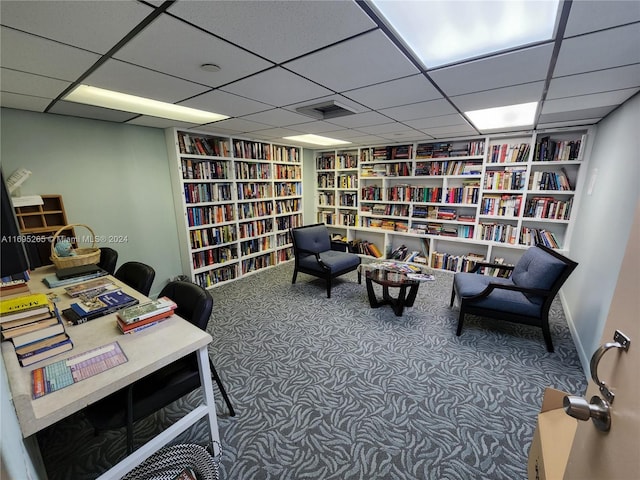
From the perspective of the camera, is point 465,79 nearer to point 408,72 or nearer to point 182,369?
point 408,72

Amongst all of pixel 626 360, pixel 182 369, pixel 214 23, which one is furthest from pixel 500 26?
pixel 182 369

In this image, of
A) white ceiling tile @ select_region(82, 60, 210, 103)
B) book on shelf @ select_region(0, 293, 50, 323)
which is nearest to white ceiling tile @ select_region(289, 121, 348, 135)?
white ceiling tile @ select_region(82, 60, 210, 103)

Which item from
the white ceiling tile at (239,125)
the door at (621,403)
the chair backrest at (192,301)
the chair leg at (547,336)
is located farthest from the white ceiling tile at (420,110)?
the chair backrest at (192,301)

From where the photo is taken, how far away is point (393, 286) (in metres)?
2.82

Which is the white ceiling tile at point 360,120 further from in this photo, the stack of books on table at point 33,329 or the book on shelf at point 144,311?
the stack of books on table at point 33,329

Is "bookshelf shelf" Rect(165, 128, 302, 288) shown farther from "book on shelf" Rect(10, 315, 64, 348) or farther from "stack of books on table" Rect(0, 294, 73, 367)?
"book on shelf" Rect(10, 315, 64, 348)

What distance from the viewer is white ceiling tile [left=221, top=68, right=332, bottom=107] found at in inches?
67.8

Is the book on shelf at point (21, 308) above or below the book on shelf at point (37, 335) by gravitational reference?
above

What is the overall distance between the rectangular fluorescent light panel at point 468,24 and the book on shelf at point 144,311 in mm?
1744

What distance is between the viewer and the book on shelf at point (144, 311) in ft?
4.48

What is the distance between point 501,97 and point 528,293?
1.64m

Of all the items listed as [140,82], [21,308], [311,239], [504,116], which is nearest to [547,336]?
[504,116]

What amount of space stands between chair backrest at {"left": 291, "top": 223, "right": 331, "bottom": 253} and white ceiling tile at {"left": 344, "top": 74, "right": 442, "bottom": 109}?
202cm

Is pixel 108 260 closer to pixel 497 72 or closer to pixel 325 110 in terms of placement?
pixel 325 110
